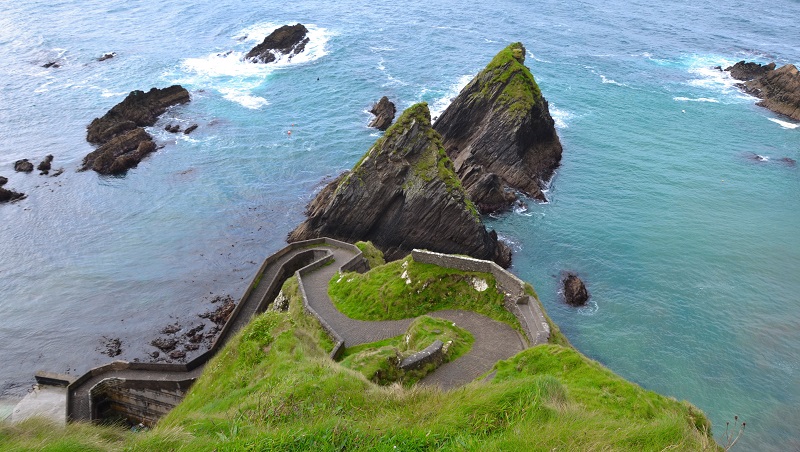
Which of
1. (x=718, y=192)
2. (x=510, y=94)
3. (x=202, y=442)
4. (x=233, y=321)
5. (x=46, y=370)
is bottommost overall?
(x=46, y=370)

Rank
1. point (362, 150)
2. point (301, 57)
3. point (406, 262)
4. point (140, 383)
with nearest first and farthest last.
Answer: point (140, 383) < point (406, 262) < point (362, 150) < point (301, 57)

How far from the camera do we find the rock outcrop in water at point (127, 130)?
201 feet

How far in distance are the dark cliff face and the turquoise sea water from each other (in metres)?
5.88

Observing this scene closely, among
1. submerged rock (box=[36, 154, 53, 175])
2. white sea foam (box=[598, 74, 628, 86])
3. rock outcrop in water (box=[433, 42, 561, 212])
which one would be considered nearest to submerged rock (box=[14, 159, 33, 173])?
submerged rock (box=[36, 154, 53, 175])

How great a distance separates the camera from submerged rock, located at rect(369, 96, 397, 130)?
228 feet

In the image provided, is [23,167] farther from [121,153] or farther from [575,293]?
[575,293]

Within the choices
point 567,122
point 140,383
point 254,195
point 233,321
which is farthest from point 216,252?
point 567,122

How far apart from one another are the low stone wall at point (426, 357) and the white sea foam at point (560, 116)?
50.9 meters

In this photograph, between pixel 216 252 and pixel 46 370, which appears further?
pixel 216 252

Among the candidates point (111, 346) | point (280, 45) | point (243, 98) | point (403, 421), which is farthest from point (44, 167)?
point (403, 421)

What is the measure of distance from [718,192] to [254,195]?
4931 cm

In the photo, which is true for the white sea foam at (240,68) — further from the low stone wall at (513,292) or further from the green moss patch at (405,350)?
the green moss patch at (405,350)

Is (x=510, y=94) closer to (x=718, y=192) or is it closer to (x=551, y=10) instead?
(x=718, y=192)

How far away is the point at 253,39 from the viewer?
97.4 metres
